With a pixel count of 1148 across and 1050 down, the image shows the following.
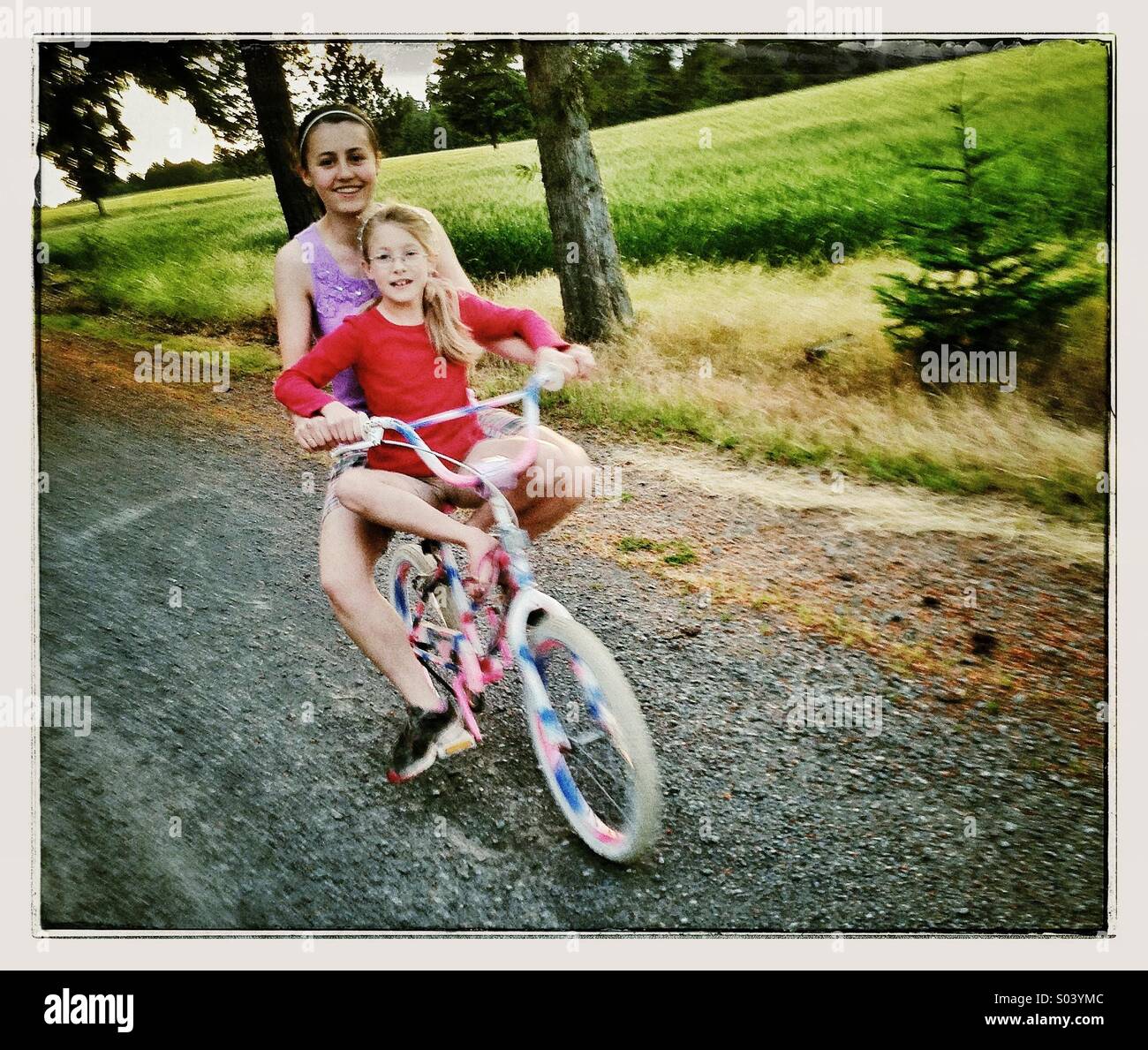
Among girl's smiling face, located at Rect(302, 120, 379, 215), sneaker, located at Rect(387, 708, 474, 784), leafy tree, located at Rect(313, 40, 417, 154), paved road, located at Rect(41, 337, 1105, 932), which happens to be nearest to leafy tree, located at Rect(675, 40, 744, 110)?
leafy tree, located at Rect(313, 40, 417, 154)

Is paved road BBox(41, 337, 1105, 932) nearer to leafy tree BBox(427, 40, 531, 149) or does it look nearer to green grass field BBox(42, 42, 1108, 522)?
green grass field BBox(42, 42, 1108, 522)

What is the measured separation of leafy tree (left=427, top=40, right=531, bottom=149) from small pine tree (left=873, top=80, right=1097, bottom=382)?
4.39 feet

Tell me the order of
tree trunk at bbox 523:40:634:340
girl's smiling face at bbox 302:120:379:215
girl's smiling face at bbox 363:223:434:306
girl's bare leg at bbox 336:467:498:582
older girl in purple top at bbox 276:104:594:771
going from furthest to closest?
tree trunk at bbox 523:40:634:340 → girl's smiling face at bbox 302:120:379:215 → older girl in purple top at bbox 276:104:594:771 → girl's smiling face at bbox 363:223:434:306 → girl's bare leg at bbox 336:467:498:582

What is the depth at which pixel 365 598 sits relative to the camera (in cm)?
274

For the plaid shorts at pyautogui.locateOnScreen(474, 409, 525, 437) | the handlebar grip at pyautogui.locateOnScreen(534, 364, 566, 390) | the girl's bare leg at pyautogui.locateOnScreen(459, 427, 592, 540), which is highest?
the handlebar grip at pyautogui.locateOnScreen(534, 364, 566, 390)

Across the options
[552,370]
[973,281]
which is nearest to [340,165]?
[552,370]

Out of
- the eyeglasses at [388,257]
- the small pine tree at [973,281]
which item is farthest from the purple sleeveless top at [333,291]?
the small pine tree at [973,281]

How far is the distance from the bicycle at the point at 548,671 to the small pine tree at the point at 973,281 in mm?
1420

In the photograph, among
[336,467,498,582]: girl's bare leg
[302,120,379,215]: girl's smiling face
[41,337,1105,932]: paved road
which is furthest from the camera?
[302,120,379,215]: girl's smiling face

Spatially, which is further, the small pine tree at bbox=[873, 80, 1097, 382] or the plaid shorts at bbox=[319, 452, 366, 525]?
→ the small pine tree at bbox=[873, 80, 1097, 382]

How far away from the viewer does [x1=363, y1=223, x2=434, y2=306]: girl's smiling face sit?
102 inches

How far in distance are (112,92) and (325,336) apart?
1354mm

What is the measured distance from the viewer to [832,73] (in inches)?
128

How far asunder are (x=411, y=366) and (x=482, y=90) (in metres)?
1.16
